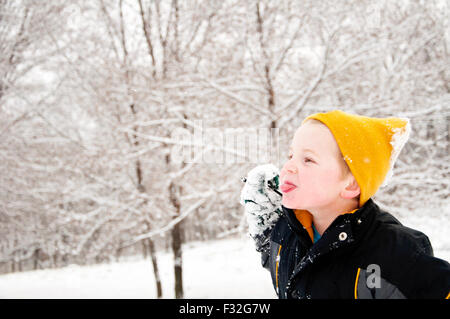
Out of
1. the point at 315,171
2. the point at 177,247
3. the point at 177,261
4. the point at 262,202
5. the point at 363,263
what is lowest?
the point at 177,261

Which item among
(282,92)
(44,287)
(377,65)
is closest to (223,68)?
(282,92)

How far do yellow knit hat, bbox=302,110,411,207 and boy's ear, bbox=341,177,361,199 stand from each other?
0.7 inches

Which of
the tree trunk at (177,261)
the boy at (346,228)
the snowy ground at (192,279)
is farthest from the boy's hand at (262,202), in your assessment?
the tree trunk at (177,261)

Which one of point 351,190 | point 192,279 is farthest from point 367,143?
point 192,279

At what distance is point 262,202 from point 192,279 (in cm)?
711

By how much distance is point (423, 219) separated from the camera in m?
4.73

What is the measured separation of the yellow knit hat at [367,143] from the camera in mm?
1049

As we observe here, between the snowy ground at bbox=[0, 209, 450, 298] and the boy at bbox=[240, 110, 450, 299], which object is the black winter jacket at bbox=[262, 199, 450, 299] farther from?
the snowy ground at bbox=[0, 209, 450, 298]

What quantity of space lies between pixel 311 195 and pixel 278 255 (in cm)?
31

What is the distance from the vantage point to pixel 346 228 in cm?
101

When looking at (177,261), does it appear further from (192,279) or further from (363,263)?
(363,263)

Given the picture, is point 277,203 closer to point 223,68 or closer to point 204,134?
point 204,134

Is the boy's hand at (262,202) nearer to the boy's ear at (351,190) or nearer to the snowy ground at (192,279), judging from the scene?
the boy's ear at (351,190)
